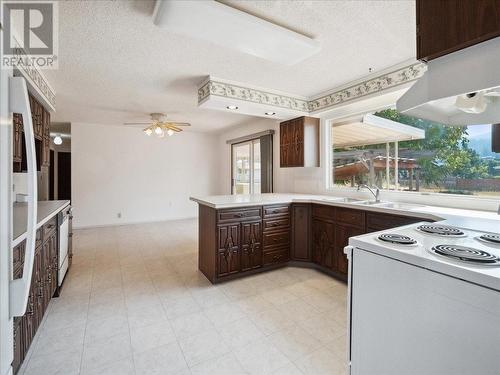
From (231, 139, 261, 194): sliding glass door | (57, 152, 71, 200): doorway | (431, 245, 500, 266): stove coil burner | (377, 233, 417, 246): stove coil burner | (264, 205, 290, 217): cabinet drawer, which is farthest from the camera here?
(57, 152, 71, 200): doorway

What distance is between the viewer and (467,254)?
969 mm

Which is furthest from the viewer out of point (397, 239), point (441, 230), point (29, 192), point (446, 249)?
point (441, 230)

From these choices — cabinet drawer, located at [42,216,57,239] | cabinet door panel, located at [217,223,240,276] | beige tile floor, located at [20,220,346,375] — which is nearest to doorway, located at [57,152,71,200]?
beige tile floor, located at [20,220,346,375]

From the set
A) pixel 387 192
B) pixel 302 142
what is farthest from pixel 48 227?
pixel 387 192

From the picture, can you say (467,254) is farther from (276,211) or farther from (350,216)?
(276,211)

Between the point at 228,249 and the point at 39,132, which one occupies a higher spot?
the point at 39,132

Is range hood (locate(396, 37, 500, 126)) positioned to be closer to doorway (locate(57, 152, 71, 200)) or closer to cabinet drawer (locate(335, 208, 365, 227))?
cabinet drawer (locate(335, 208, 365, 227))

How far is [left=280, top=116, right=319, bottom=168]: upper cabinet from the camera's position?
380 centimetres

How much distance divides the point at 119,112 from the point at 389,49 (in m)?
4.43

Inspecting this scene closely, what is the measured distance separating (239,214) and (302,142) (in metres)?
1.63

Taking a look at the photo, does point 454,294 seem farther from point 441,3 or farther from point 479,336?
point 441,3

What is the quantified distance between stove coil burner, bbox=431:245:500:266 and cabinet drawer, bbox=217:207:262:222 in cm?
204

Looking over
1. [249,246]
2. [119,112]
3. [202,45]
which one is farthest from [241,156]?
[202,45]

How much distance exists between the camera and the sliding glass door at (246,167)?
5645mm
